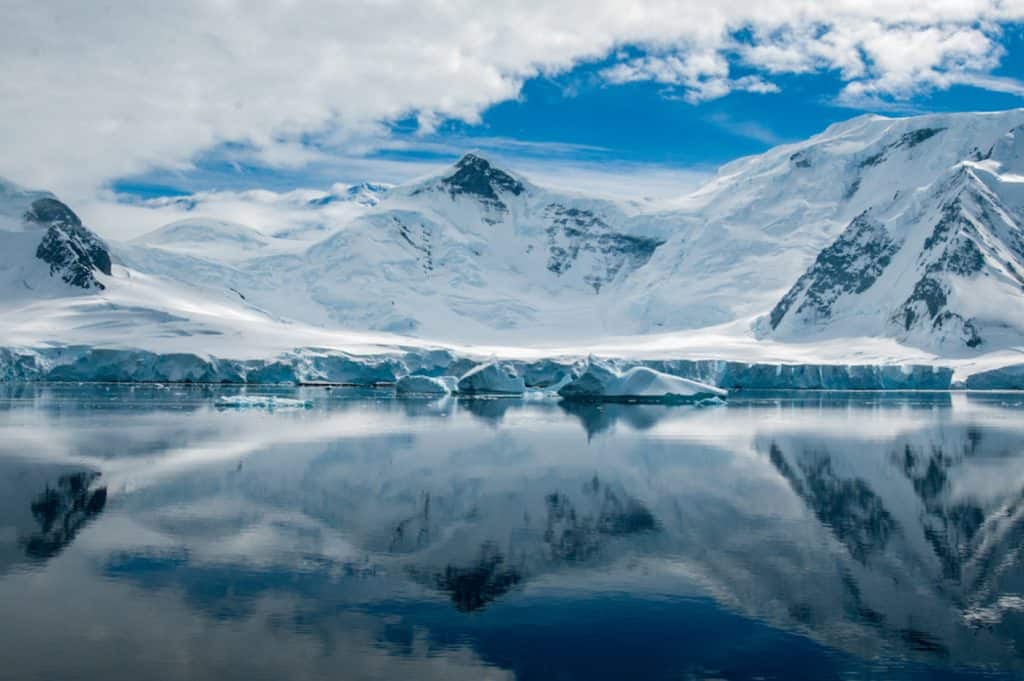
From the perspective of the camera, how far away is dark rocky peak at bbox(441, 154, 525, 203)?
7530 inches

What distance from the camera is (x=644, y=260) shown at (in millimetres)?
170750

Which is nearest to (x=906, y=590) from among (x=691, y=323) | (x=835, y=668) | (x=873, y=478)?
(x=835, y=668)

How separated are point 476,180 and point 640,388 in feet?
446

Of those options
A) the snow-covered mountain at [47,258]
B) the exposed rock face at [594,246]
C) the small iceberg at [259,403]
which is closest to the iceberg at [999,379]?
the small iceberg at [259,403]

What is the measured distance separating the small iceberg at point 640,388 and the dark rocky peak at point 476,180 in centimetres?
13021

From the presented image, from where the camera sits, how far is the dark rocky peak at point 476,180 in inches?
7530

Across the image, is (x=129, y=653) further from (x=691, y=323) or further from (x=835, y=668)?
(x=691, y=323)

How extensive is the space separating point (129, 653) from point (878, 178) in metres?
159

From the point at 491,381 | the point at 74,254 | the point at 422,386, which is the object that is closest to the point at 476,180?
the point at 74,254

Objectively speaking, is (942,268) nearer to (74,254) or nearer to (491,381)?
(491,381)

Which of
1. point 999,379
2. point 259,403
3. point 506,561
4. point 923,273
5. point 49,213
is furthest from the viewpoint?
point 49,213

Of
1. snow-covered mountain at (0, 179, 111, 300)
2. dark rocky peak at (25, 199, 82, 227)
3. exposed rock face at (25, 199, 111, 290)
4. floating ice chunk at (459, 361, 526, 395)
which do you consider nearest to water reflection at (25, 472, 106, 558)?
floating ice chunk at (459, 361, 526, 395)

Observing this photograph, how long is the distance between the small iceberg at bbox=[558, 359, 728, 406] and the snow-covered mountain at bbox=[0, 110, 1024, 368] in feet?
129

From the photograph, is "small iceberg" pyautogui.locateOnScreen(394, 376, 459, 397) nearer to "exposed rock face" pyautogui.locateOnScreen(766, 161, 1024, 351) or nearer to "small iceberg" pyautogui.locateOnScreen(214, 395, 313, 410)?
"small iceberg" pyautogui.locateOnScreen(214, 395, 313, 410)
